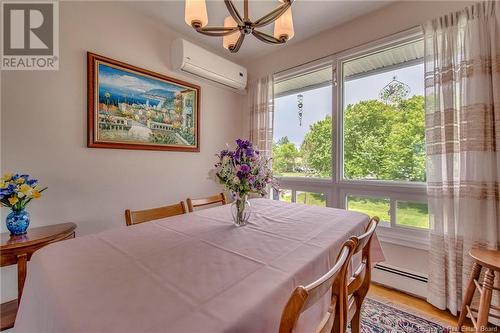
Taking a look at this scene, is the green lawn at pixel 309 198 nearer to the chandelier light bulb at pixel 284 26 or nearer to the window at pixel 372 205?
the window at pixel 372 205

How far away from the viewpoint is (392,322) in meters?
1.62

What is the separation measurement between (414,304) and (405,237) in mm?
529

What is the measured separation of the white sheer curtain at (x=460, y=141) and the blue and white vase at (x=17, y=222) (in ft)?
9.86

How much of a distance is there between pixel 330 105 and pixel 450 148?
119 centimetres

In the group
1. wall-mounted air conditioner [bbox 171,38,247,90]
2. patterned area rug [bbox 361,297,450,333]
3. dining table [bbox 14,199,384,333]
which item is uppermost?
wall-mounted air conditioner [bbox 171,38,247,90]

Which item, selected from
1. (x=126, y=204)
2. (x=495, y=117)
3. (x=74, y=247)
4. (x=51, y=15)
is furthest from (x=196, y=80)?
(x=495, y=117)

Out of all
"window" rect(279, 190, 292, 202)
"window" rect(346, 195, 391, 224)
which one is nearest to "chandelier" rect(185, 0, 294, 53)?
"window" rect(346, 195, 391, 224)

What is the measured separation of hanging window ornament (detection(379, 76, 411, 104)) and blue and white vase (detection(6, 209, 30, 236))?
3121 millimetres

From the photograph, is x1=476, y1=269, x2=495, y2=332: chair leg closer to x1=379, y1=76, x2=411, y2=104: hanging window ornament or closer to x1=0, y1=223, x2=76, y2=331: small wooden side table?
x1=379, y1=76, x2=411, y2=104: hanging window ornament

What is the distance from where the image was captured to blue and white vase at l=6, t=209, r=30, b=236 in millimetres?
1446

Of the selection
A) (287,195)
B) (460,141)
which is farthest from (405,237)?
(287,195)

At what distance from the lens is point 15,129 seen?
160 centimetres

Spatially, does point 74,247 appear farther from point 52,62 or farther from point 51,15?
point 51,15

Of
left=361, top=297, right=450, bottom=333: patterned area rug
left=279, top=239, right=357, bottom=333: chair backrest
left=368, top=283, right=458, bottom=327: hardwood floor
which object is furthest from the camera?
left=368, top=283, right=458, bottom=327: hardwood floor
